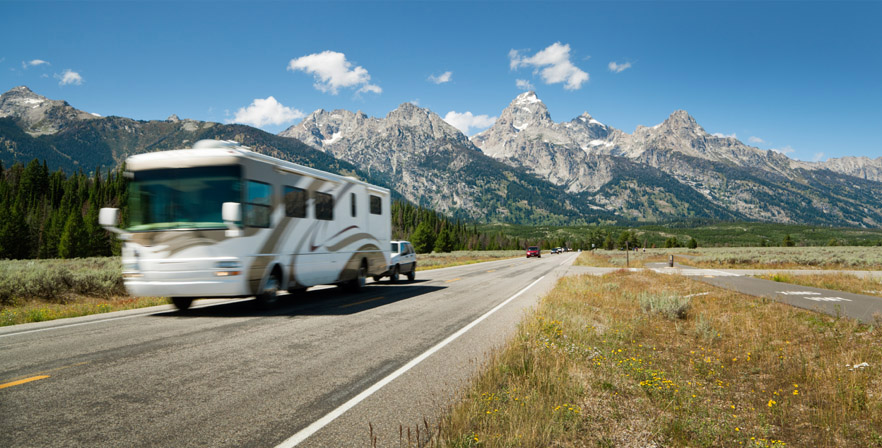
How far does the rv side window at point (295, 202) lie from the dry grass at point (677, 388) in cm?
697

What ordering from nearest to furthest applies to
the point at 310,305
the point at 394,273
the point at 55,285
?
the point at 310,305 → the point at 55,285 → the point at 394,273

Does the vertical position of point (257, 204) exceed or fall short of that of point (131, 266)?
it exceeds it

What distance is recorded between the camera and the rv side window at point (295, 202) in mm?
11742

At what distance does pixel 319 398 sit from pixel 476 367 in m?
2.33

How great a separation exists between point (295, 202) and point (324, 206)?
1.44 m

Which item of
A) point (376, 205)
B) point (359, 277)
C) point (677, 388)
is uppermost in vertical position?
point (376, 205)

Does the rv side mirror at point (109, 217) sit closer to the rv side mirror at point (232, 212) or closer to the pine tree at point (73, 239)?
the rv side mirror at point (232, 212)

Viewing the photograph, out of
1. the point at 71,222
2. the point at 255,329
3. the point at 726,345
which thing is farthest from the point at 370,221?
the point at 71,222

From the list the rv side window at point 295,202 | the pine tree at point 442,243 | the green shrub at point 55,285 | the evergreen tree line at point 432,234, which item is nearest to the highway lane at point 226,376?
the rv side window at point 295,202

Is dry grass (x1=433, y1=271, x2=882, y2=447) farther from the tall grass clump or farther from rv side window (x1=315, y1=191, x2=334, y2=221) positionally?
rv side window (x1=315, y1=191, x2=334, y2=221)

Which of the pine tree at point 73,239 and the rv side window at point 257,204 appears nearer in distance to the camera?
the rv side window at point 257,204

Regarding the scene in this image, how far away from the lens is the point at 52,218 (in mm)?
79375

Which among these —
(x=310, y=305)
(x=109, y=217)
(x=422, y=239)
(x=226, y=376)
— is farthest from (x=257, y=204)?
(x=422, y=239)

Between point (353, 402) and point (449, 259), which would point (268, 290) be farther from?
point (449, 259)
